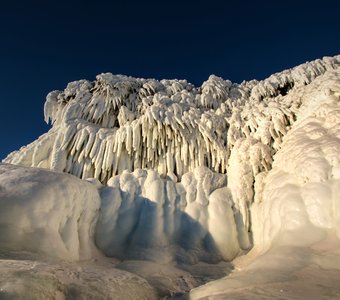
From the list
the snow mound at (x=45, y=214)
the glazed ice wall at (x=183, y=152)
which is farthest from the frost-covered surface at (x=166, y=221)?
the snow mound at (x=45, y=214)

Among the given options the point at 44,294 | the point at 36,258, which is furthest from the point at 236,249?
the point at 44,294

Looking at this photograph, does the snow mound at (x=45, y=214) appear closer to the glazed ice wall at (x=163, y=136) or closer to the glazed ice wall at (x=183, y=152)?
the glazed ice wall at (x=183, y=152)

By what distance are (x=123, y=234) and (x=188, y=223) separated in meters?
1.48

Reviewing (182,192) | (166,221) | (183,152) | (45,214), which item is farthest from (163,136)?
(45,214)

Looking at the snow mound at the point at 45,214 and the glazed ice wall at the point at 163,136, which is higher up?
the glazed ice wall at the point at 163,136

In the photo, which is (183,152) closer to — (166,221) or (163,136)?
(163,136)

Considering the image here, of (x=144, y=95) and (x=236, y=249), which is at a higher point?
(x=144, y=95)

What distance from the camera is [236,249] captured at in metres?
6.03

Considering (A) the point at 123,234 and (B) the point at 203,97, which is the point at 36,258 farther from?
(B) the point at 203,97

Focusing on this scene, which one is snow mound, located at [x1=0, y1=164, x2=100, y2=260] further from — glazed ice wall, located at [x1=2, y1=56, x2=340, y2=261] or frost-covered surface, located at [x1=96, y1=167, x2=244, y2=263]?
glazed ice wall, located at [x1=2, y1=56, x2=340, y2=261]

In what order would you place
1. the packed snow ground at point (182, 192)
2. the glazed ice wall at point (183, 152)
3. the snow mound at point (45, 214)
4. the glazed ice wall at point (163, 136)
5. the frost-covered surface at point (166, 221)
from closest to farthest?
the packed snow ground at point (182, 192) < the snow mound at point (45, 214) < the frost-covered surface at point (166, 221) < the glazed ice wall at point (183, 152) < the glazed ice wall at point (163, 136)

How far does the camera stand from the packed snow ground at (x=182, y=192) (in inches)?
136

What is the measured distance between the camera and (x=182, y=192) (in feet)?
22.9

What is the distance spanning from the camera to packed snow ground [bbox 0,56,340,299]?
11.3 ft
